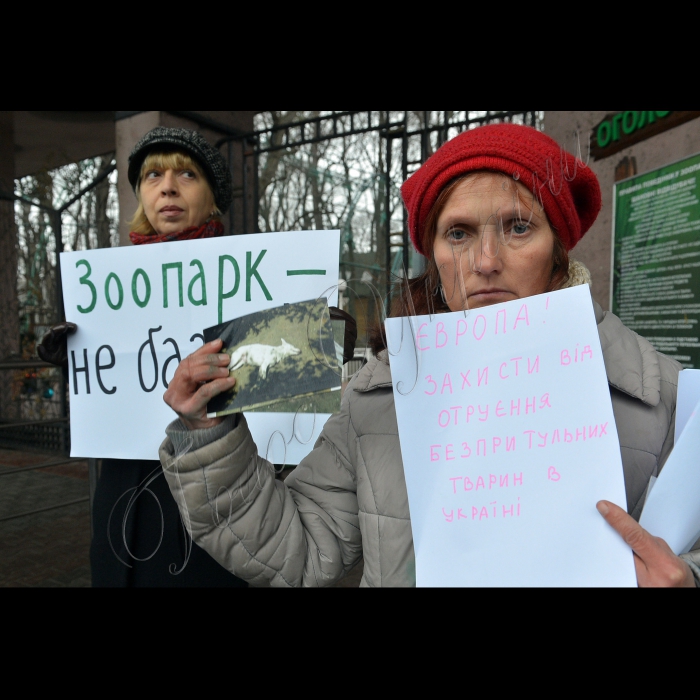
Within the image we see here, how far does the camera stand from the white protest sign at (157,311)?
4.02ft

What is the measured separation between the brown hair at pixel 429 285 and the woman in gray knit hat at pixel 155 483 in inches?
29.3

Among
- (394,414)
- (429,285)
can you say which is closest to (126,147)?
(429,285)

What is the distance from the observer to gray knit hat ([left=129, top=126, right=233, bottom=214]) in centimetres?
152

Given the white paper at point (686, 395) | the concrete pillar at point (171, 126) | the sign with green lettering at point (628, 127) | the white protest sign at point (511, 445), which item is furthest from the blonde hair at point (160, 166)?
the sign with green lettering at point (628, 127)

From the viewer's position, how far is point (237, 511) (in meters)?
0.89

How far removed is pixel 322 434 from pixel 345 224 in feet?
19.9

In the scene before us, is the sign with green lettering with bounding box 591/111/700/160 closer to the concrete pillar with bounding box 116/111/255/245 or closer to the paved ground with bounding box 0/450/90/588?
the concrete pillar with bounding box 116/111/255/245

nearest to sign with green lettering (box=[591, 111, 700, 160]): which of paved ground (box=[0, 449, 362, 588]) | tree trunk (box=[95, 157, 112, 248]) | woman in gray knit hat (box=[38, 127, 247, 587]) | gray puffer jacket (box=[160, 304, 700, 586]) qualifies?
gray puffer jacket (box=[160, 304, 700, 586])

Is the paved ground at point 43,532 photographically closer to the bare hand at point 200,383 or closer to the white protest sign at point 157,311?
the white protest sign at point 157,311
